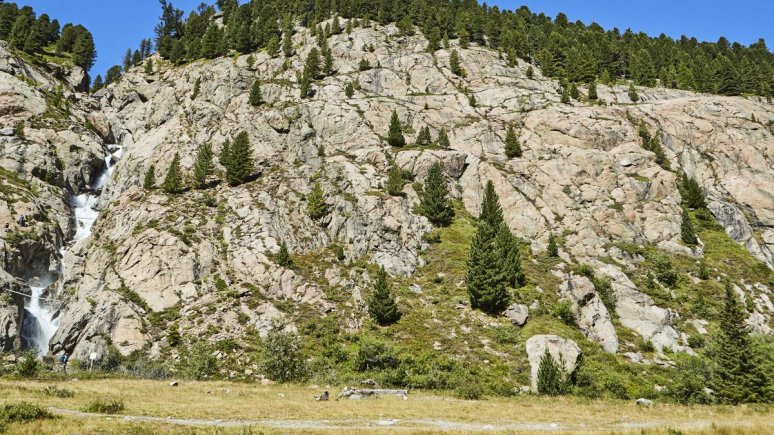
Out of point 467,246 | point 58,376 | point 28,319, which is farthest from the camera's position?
point 467,246

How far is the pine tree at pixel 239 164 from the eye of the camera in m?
71.4

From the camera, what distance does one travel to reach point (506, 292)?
51.0m

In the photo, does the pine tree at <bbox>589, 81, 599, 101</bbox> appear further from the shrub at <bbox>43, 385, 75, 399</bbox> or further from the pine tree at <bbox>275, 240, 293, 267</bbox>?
the shrub at <bbox>43, 385, 75, 399</bbox>

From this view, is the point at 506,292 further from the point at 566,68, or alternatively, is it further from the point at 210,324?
the point at 566,68

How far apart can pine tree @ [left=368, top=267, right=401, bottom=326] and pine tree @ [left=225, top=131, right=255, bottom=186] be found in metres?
34.6

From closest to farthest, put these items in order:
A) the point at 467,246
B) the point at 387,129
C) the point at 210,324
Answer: the point at 210,324, the point at 467,246, the point at 387,129

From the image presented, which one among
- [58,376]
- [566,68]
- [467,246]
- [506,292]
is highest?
[566,68]

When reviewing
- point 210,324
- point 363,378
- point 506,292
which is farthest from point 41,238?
point 506,292

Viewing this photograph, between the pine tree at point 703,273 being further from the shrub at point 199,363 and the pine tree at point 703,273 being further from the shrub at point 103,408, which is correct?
the shrub at point 103,408

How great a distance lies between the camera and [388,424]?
2141 centimetres

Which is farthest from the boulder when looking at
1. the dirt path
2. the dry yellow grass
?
the dirt path

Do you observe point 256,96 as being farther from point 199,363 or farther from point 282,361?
point 282,361

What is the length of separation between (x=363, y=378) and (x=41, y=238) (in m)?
57.0

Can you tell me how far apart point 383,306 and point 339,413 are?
84.0ft
